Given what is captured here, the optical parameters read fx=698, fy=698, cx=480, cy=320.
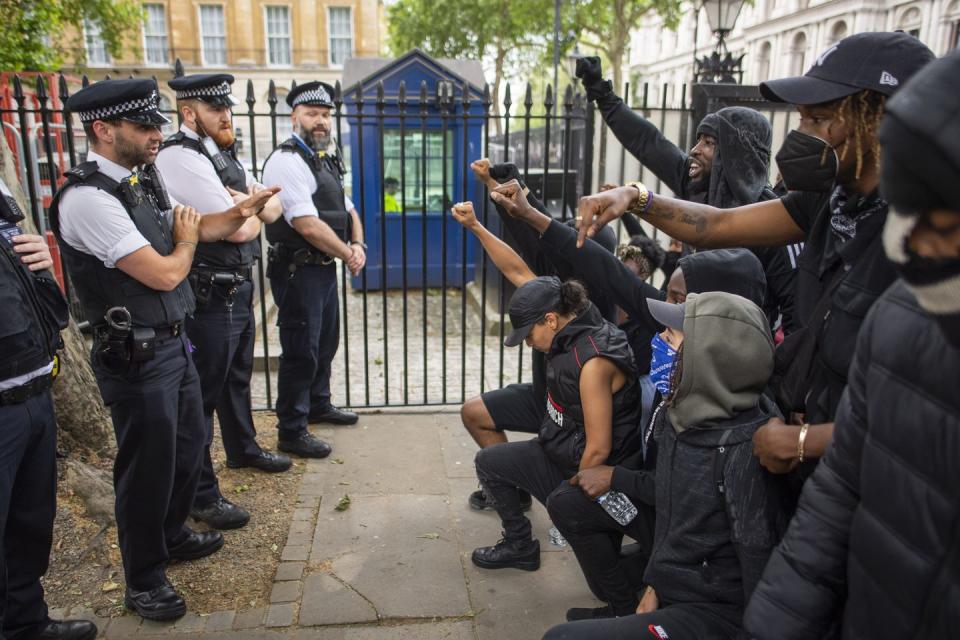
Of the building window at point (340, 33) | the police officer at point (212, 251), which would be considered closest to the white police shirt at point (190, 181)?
the police officer at point (212, 251)

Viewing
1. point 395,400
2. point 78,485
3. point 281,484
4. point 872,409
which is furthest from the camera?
point 395,400

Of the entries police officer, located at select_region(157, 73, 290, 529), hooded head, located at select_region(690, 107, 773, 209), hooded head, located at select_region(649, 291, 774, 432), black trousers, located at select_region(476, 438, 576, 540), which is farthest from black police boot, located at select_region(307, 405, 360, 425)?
hooded head, located at select_region(649, 291, 774, 432)

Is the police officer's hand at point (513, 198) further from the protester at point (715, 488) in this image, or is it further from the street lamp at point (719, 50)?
the street lamp at point (719, 50)

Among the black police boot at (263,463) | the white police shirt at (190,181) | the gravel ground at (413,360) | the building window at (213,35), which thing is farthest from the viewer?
the building window at (213,35)

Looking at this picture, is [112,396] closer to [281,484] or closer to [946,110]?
[281,484]

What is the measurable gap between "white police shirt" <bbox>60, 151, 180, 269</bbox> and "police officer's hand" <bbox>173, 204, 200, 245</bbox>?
0.79ft

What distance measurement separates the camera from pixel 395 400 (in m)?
5.91

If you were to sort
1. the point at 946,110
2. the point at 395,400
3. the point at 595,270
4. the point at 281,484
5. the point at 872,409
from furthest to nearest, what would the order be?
the point at 395,400
the point at 281,484
the point at 595,270
the point at 872,409
the point at 946,110

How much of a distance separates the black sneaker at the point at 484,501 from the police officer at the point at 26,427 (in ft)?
6.22

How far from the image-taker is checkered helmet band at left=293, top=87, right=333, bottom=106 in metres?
4.65

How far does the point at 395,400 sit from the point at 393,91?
517cm

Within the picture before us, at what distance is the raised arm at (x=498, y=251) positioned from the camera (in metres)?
3.55

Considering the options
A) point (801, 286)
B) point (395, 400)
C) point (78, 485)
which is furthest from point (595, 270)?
point (395, 400)

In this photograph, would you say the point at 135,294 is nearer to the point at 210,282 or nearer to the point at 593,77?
the point at 210,282
